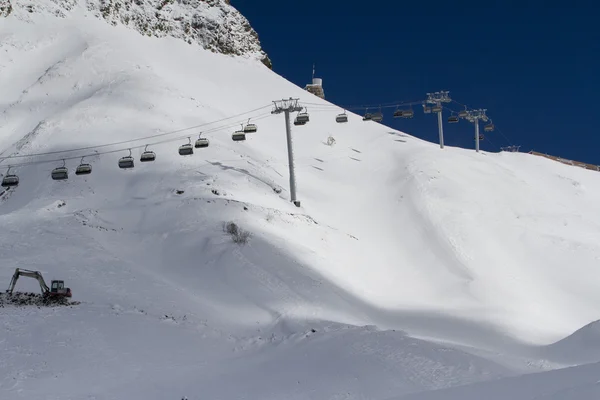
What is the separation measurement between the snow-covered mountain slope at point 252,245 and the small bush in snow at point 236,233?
1.83ft

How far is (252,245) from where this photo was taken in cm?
3825

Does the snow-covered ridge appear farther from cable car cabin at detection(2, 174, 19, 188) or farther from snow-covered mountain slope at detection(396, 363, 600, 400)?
snow-covered mountain slope at detection(396, 363, 600, 400)

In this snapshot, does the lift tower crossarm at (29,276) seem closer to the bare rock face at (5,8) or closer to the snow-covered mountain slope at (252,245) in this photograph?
the snow-covered mountain slope at (252,245)

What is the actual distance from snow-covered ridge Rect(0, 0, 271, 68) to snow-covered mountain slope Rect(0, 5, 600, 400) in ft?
11.3

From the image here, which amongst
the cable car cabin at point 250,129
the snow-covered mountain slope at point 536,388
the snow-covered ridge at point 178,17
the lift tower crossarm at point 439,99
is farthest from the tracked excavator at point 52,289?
the snow-covered ridge at point 178,17

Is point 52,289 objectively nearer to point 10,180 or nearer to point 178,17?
point 10,180

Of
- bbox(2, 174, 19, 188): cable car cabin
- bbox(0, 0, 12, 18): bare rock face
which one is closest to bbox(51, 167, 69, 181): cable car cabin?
bbox(2, 174, 19, 188): cable car cabin

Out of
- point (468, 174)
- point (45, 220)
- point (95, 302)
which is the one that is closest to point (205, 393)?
point (95, 302)

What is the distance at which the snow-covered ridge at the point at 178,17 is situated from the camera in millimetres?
87062

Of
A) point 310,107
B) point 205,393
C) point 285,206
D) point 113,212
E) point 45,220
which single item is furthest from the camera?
point 310,107

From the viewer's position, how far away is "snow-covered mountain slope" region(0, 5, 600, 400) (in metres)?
22.0

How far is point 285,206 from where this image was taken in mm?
49094

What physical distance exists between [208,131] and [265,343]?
1603 inches

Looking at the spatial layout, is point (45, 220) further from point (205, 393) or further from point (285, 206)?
point (205, 393)
